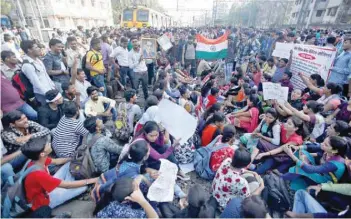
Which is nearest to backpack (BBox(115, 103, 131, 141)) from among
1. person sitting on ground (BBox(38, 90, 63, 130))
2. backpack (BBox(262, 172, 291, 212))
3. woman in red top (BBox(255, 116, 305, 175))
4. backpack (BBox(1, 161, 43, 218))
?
person sitting on ground (BBox(38, 90, 63, 130))

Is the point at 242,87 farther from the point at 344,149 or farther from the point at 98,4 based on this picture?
the point at 98,4

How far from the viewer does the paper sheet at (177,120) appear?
3.17 metres

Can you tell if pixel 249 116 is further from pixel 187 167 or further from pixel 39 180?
pixel 39 180

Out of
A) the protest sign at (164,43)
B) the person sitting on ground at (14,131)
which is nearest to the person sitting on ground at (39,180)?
the person sitting on ground at (14,131)

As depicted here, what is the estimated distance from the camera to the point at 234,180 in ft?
7.93

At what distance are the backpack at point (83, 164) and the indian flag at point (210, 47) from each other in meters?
5.74

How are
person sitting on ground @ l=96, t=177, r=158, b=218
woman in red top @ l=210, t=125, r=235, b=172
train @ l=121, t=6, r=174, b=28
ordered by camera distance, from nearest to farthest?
person sitting on ground @ l=96, t=177, r=158, b=218 → woman in red top @ l=210, t=125, r=235, b=172 → train @ l=121, t=6, r=174, b=28

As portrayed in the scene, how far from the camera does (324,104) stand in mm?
4148

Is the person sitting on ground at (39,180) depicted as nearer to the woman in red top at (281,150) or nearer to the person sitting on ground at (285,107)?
the woman in red top at (281,150)

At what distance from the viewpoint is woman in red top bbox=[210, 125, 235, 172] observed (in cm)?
309

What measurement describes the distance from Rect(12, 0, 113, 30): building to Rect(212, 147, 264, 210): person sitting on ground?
17576 mm

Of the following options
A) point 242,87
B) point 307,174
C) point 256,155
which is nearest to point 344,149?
point 307,174

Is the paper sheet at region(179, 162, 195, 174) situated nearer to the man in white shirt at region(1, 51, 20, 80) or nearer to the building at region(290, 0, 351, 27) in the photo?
the man in white shirt at region(1, 51, 20, 80)

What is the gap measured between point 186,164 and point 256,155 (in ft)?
4.13
